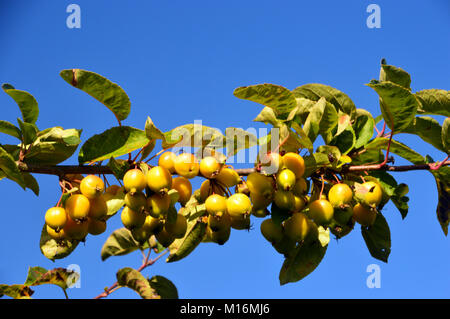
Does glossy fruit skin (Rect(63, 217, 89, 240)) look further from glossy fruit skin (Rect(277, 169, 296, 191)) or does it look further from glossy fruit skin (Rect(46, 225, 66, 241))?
glossy fruit skin (Rect(277, 169, 296, 191))

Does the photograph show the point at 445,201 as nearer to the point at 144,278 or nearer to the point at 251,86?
the point at 251,86

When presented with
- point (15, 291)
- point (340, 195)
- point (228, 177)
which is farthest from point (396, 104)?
point (15, 291)

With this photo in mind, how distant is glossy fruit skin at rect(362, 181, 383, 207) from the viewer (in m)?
2.07

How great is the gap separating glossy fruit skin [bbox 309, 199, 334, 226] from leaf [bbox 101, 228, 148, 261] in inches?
69.0

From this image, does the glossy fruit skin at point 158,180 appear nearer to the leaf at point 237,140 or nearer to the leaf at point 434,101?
the leaf at point 237,140

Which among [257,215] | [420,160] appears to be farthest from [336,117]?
[257,215]

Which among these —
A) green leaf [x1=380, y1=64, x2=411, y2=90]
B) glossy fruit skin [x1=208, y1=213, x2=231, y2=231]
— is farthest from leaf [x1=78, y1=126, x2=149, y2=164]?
green leaf [x1=380, y1=64, x2=411, y2=90]

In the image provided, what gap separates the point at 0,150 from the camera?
185cm

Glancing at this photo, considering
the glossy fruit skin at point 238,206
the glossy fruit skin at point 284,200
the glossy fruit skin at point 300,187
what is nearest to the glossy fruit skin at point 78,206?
the glossy fruit skin at point 238,206

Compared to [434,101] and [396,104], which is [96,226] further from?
[434,101]

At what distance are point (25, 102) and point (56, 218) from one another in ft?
2.11

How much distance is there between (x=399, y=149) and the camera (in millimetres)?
2227

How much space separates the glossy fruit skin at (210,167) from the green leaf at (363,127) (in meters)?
0.79

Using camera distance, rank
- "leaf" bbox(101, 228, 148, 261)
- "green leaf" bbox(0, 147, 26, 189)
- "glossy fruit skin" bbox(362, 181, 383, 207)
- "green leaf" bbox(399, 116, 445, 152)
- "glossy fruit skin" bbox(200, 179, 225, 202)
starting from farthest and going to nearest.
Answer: "leaf" bbox(101, 228, 148, 261) < "green leaf" bbox(399, 116, 445, 152) < "glossy fruit skin" bbox(200, 179, 225, 202) < "glossy fruit skin" bbox(362, 181, 383, 207) < "green leaf" bbox(0, 147, 26, 189)
